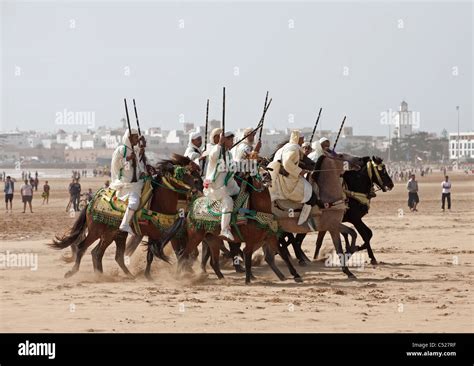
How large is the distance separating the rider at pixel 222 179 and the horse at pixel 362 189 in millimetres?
3844

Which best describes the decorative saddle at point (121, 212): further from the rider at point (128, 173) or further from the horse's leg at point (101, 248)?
the horse's leg at point (101, 248)

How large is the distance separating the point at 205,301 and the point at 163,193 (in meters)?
3.67

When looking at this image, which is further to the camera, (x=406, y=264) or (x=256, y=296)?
(x=406, y=264)

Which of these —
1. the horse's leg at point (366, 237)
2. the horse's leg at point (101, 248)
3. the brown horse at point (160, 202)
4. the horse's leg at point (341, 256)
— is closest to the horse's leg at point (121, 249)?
the brown horse at point (160, 202)

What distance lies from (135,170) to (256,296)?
12.9 feet

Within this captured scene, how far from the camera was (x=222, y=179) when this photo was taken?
60.4ft

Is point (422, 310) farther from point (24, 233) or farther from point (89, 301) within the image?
point (24, 233)

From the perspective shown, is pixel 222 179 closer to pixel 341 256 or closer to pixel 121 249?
pixel 341 256

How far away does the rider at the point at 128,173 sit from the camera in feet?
63.0

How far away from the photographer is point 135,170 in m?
19.4
